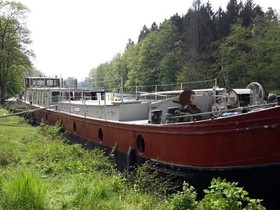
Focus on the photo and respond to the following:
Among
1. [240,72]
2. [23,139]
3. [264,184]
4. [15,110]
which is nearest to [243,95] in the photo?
[264,184]

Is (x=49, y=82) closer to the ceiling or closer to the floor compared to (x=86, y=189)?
closer to the ceiling

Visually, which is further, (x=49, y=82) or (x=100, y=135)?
(x=49, y=82)

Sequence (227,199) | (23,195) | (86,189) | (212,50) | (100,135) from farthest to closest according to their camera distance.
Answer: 1. (212,50)
2. (100,135)
3. (86,189)
4. (23,195)
5. (227,199)

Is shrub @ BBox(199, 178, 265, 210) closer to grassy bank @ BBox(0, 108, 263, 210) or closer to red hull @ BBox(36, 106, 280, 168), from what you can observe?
grassy bank @ BBox(0, 108, 263, 210)

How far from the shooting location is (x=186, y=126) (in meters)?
7.92

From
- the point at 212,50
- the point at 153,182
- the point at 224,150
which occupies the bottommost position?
the point at 153,182

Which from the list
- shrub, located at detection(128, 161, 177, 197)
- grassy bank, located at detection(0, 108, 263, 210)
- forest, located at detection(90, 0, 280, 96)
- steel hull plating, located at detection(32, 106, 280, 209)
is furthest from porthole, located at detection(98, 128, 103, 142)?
forest, located at detection(90, 0, 280, 96)

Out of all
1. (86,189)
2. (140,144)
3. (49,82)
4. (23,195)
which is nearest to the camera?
(23,195)

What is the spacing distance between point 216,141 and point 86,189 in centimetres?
283

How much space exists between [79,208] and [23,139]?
38.2 feet

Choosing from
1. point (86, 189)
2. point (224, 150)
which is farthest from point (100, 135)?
point (224, 150)

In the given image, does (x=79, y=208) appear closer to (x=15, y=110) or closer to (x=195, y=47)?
(x=15, y=110)

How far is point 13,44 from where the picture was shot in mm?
46125

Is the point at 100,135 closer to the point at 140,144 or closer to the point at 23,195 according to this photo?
the point at 140,144
